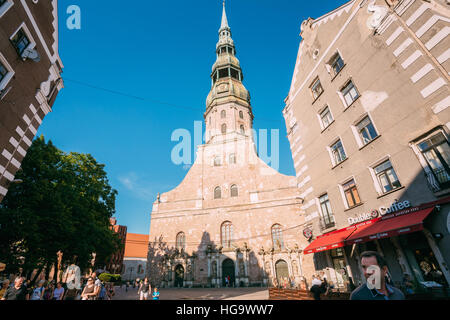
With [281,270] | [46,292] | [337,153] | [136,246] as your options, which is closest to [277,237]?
[281,270]

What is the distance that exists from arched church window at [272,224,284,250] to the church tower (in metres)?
15.3

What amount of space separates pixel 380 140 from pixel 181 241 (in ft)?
76.5

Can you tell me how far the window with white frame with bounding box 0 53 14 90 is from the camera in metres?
8.77

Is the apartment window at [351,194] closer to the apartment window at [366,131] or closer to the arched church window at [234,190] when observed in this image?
the apartment window at [366,131]

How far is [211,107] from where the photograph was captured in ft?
119

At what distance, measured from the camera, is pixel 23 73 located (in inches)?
392

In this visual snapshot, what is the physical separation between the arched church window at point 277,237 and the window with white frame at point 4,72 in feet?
78.5

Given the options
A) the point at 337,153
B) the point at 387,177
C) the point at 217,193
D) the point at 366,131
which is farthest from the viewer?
the point at 217,193

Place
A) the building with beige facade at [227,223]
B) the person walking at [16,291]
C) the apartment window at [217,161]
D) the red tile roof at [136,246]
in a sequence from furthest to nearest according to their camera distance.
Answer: the red tile roof at [136,246] → the apartment window at [217,161] → the building with beige facade at [227,223] → the person walking at [16,291]

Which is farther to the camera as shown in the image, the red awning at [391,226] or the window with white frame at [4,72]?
the window with white frame at [4,72]

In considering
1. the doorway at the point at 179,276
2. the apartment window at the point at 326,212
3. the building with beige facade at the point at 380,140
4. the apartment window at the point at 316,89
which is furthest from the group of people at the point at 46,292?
the doorway at the point at 179,276

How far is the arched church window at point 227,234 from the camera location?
24.7 meters

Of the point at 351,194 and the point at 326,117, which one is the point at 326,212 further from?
the point at 326,117

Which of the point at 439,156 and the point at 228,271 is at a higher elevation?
the point at 439,156
